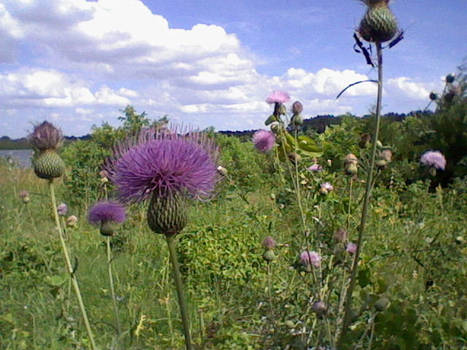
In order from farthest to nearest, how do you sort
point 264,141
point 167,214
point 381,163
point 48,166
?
point 264,141
point 381,163
point 48,166
point 167,214

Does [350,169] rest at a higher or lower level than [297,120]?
lower

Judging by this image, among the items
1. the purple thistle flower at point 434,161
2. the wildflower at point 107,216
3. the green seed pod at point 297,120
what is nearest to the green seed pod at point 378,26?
the green seed pod at point 297,120

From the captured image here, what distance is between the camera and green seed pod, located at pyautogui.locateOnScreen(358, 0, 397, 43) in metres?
1.65

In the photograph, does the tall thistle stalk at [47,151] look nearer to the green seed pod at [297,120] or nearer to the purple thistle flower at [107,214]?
the purple thistle flower at [107,214]

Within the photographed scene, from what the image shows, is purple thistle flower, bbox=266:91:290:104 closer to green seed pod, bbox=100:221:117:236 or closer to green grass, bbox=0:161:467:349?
green grass, bbox=0:161:467:349

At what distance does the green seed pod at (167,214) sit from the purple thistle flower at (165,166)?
0.14 ft

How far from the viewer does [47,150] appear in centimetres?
213

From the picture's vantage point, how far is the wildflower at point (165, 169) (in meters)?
1.79

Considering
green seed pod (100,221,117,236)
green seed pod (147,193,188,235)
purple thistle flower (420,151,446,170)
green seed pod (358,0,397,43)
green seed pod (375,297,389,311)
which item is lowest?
green seed pod (375,297,389,311)

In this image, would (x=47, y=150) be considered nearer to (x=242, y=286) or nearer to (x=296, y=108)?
(x=296, y=108)

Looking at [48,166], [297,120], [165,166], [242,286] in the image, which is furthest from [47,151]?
[242,286]

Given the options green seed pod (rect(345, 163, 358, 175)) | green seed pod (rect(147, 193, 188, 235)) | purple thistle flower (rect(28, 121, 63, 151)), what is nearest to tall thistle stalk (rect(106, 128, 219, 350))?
green seed pod (rect(147, 193, 188, 235))

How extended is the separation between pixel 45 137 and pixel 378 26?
1.49 m

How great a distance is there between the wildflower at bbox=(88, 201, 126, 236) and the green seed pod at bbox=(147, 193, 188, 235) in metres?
0.85
